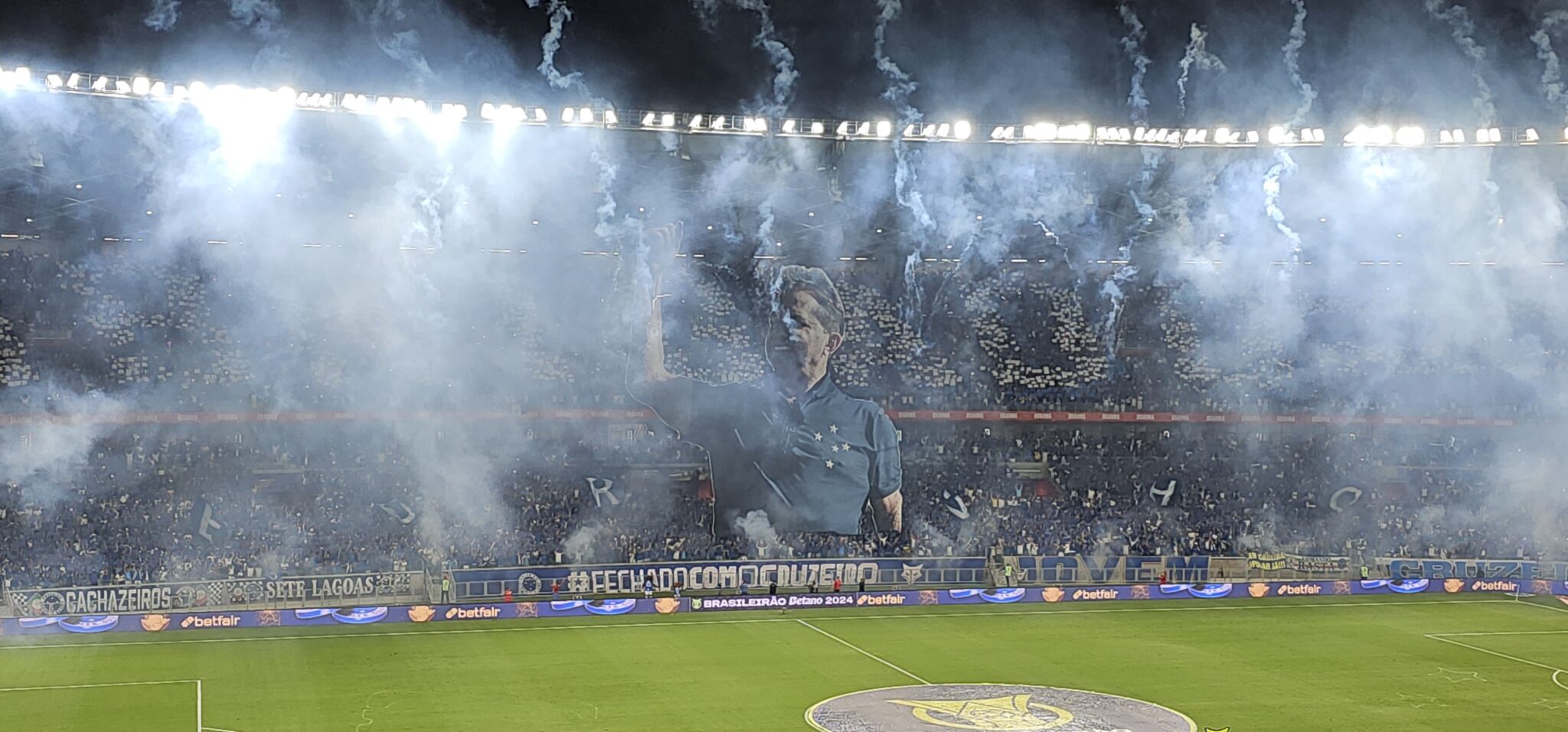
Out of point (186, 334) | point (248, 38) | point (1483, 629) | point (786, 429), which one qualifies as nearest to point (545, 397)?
point (786, 429)

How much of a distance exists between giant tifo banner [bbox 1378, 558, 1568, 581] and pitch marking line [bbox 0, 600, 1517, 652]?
343 centimetres

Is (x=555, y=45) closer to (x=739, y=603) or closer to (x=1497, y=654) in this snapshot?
(x=739, y=603)

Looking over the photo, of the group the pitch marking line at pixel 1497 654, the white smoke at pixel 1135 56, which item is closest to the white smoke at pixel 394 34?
the white smoke at pixel 1135 56

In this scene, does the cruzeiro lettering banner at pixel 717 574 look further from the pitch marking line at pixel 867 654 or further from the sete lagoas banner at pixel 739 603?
the pitch marking line at pixel 867 654

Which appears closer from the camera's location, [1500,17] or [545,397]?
[1500,17]

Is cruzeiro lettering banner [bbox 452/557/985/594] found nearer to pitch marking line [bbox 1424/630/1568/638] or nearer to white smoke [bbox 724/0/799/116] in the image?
pitch marking line [bbox 1424/630/1568/638]

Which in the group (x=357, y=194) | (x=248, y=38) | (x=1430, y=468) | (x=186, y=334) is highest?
(x=248, y=38)

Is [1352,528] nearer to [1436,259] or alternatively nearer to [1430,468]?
[1430,468]

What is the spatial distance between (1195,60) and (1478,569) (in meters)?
19.9

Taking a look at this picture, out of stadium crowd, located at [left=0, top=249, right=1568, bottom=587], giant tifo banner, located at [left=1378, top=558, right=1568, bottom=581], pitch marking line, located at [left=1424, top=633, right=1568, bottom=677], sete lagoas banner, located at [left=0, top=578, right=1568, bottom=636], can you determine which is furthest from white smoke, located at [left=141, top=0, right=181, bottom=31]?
giant tifo banner, located at [left=1378, top=558, right=1568, bottom=581]

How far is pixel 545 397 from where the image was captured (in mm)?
51906

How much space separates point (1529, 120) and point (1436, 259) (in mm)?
8612

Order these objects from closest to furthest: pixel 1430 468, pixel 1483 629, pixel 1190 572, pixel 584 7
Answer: pixel 1483 629 → pixel 584 7 → pixel 1190 572 → pixel 1430 468

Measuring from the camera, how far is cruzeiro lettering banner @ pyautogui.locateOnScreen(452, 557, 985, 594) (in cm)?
4272
